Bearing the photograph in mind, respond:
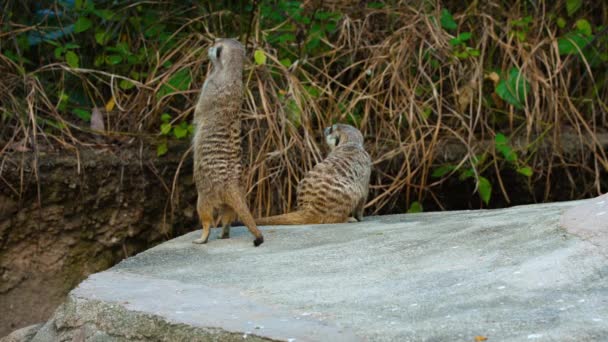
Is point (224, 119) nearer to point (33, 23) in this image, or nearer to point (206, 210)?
point (206, 210)

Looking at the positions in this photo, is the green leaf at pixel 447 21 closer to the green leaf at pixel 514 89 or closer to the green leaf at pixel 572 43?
the green leaf at pixel 514 89

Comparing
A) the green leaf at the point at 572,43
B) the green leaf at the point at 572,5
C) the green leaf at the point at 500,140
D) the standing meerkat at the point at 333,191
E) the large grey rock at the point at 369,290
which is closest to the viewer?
the large grey rock at the point at 369,290

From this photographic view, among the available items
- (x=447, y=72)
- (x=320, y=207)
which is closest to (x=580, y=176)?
(x=447, y=72)

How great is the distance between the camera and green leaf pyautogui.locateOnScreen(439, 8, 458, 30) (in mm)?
5469

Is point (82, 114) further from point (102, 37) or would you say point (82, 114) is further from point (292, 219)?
point (292, 219)

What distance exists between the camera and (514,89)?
5340 millimetres

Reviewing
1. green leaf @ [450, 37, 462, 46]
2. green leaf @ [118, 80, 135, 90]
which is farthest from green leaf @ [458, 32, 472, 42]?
green leaf @ [118, 80, 135, 90]

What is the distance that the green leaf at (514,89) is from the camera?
5.30 metres

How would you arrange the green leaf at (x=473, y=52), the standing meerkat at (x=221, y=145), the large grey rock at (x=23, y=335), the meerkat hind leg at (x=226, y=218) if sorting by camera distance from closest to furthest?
the large grey rock at (x=23, y=335)
the standing meerkat at (x=221, y=145)
the meerkat hind leg at (x=226, y=218)
the green leaf at (x=473, y=52)

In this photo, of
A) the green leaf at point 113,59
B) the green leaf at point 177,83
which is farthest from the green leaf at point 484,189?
the green leaf at point 113,59

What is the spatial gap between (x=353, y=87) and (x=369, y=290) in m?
2.69

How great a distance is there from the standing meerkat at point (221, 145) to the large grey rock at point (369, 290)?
229 mm

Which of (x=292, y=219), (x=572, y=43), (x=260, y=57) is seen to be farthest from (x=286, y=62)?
(x=572, y=43)

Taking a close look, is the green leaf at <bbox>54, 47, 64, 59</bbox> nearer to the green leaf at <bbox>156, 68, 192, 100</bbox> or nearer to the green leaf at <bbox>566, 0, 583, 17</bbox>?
the green leaf at <bbox>156, 68, 192, 100</bbox>
